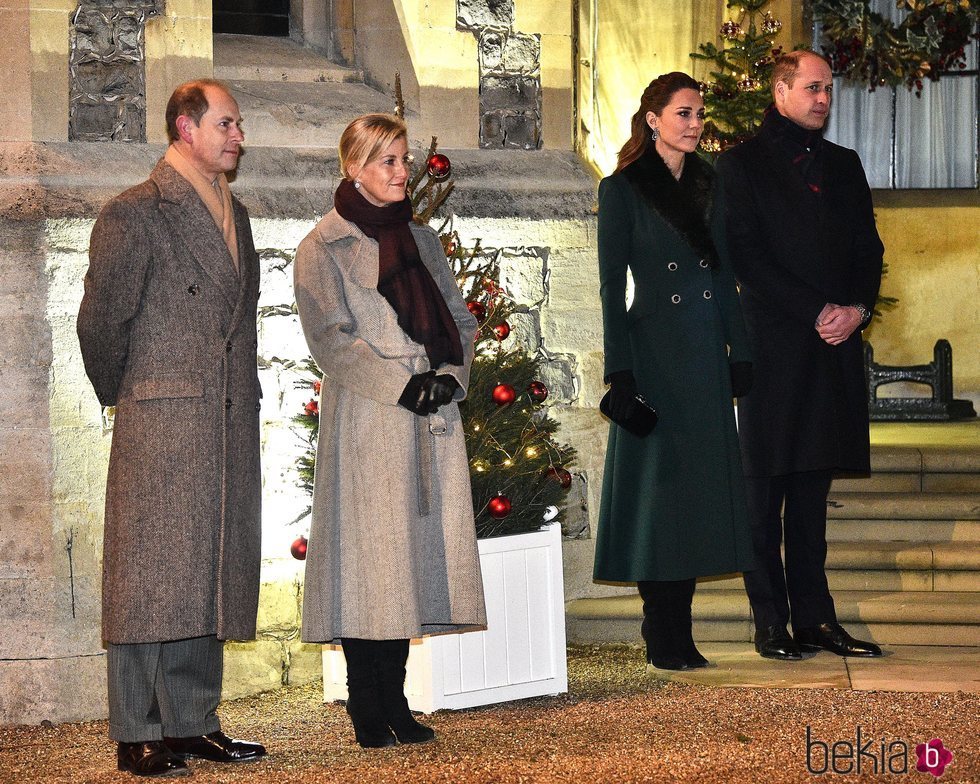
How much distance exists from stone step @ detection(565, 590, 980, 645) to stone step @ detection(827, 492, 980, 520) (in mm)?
565

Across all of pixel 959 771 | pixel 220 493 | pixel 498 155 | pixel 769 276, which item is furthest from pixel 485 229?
pixel 959 771

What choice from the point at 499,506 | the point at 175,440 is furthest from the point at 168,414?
the point at 499,506

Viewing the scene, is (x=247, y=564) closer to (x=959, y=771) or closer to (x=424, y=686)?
(x=424, y=686)

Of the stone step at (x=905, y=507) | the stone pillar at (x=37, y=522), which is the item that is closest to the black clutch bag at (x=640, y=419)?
the stone step at (x=905, y=507)

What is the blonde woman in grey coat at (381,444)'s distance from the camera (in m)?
4.48

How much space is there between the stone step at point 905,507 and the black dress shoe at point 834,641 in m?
1.25

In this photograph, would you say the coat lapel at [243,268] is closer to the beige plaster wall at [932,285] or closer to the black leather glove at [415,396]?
the black leather glove at [415,396]

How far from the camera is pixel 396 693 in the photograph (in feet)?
15.0

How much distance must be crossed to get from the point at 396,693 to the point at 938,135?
7.68 m

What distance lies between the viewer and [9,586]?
213 inches

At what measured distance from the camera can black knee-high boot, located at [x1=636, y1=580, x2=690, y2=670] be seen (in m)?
5.49

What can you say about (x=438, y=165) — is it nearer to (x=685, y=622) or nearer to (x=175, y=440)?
(x=175, y=440)

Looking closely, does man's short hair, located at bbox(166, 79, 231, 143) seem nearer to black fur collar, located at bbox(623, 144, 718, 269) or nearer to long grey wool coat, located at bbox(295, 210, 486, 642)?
long grey wool coat, located at bbox(295, 210, 486, 642)

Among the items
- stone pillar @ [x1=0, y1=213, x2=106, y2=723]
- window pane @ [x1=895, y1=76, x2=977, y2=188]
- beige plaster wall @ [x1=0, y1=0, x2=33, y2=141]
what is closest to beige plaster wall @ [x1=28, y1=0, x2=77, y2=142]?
beige plaster wall @ [x1=0, y1=0, x2=33, y2=141]
